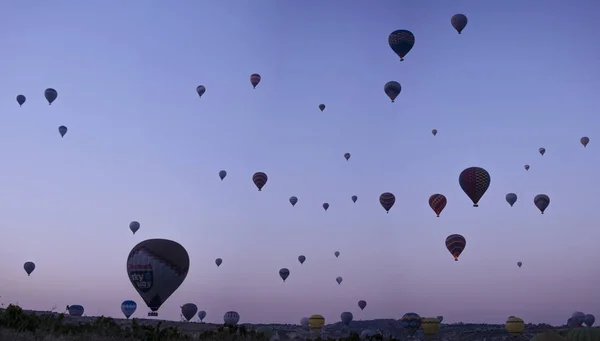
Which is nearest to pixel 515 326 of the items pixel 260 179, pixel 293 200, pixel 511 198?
pixel 511 198

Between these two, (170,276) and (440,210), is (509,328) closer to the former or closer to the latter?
(440,210)

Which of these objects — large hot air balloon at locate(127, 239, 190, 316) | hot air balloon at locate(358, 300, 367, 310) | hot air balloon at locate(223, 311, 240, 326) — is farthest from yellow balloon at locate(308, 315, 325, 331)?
large hot air balloon at locate(127, 239, 190, 316)

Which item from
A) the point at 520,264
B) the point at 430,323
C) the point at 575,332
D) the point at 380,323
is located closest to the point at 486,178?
the point at 575,332

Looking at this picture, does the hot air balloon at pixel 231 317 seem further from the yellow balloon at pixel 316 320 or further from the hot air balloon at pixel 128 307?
the hot air balloon at pixel 128 307

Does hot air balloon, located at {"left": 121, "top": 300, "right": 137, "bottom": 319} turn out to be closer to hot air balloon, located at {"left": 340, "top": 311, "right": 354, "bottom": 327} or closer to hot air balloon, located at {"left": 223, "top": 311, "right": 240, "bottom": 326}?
hot air balloon, located at {"left": 223, "top": 311, "right": 240, "bottom": 326}

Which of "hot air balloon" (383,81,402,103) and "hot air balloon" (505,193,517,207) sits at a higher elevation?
"hot air balloon" (383,81,402,103)
